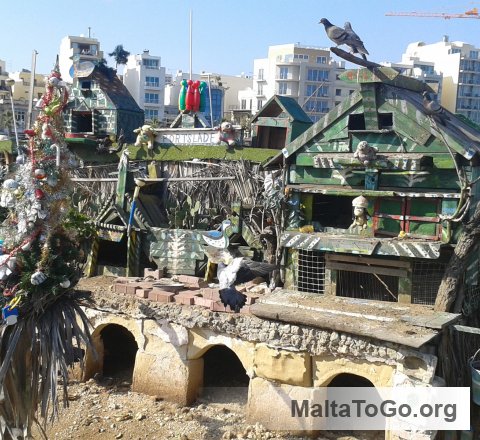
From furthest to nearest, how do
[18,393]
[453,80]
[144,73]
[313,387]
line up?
[453,80], [144,73], [313,387], [18,393]

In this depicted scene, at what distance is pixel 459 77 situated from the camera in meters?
67.1

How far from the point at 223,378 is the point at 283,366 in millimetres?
3238

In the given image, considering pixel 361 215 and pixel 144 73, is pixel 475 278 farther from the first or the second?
pixel 144 73

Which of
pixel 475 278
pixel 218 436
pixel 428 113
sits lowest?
pixel 218 436

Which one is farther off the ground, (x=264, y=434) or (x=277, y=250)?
(x=277, y=250)

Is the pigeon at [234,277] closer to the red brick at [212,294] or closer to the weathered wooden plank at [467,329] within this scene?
the red brick at [212,294]

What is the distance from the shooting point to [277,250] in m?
15.7

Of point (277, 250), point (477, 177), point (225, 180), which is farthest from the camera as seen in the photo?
point (225, 180)

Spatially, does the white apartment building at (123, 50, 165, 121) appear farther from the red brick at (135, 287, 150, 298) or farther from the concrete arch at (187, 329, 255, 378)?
the concrete arch at (187, 329, 255, 378)

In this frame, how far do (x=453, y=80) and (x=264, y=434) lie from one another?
62.5 metres

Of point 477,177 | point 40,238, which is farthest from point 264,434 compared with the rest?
point 477,177

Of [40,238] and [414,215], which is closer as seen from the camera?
[40,238]

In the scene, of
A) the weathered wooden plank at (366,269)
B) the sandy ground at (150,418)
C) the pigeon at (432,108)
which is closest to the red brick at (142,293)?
the sandy ground at (150,418)

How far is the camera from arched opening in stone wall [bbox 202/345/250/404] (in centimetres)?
1418
